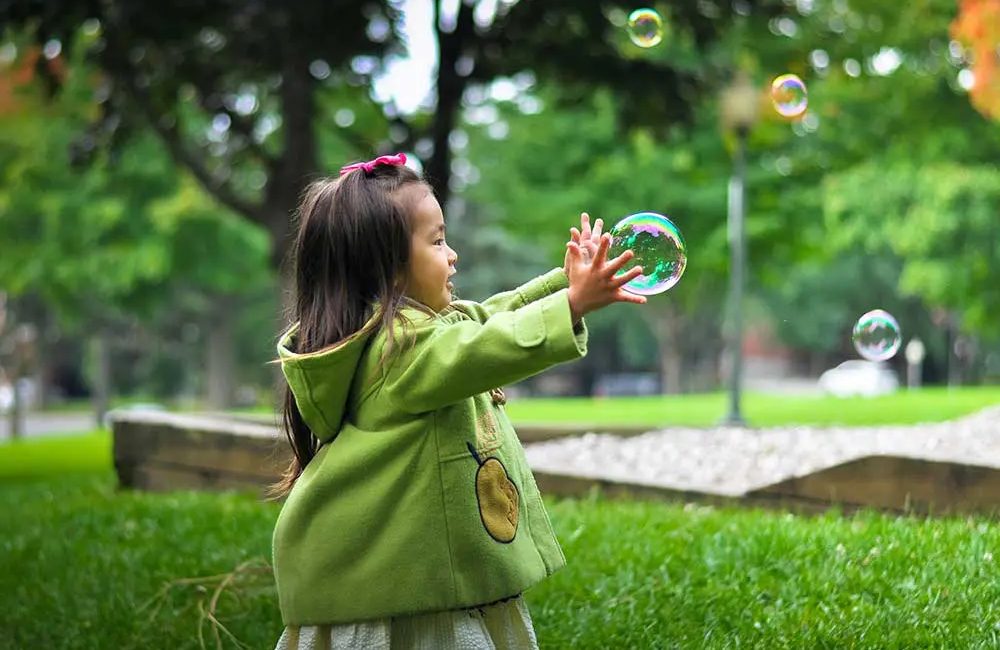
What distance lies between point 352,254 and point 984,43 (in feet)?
37.6

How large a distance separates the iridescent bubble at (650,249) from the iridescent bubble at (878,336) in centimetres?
254

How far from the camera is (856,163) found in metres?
20.6

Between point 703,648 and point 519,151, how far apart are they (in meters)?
19.8

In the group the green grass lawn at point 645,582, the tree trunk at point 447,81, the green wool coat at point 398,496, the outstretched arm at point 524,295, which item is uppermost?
the tree trunk at point 447,81

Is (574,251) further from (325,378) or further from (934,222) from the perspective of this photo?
(934,222)

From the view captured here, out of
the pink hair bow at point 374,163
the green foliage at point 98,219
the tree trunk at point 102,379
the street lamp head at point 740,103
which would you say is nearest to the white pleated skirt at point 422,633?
the pink hair bow at point 374,163

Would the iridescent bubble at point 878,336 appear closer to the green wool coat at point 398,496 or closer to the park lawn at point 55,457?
the green wool coat at point 398,496

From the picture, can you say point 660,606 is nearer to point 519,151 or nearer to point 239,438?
point 239,438

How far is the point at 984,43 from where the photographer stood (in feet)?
41.3

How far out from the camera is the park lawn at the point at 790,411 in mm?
13602

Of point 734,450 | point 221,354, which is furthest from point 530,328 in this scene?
point 221,354

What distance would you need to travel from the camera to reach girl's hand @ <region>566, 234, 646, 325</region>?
246 centimetres

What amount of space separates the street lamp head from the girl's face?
364 inches

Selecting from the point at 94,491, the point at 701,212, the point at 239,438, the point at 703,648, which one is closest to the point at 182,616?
the point at 703,648
